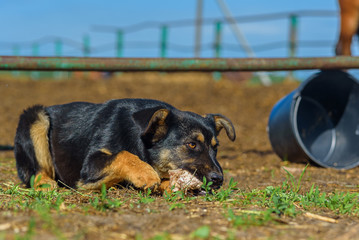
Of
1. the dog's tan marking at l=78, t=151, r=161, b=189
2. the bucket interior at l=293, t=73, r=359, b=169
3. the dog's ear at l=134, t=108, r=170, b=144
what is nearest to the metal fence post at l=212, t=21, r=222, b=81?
the bucket interior at l=293, t=73, r=359, b=169

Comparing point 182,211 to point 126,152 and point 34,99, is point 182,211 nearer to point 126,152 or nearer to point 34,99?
point 126,152

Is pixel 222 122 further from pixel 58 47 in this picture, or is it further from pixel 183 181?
pixel 58 47

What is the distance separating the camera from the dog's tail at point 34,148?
485cm

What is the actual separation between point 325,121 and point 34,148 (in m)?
4.43

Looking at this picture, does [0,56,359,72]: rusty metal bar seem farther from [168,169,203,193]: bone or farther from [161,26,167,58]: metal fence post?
[161,26,167,58]: metal fence post

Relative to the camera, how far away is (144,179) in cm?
→ 384

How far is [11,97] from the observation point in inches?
572

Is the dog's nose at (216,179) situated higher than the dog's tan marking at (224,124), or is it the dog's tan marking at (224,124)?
the dog's tan marking at (224,124)

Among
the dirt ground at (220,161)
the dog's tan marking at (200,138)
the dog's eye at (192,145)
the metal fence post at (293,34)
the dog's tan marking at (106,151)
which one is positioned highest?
the metal fence post at (293,34)

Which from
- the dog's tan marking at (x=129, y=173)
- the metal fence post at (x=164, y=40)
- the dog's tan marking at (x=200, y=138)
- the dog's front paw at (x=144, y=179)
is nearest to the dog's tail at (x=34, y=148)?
the dog's tan marking at (x=129, y=173)

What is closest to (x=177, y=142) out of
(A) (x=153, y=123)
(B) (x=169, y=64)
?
(A) (x=153, y=123)

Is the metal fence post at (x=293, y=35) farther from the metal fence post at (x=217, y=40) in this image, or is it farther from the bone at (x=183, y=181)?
the bone at (x=183, y=181)

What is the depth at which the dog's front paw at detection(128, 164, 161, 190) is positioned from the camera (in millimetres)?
3822

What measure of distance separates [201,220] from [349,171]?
3910 mm
